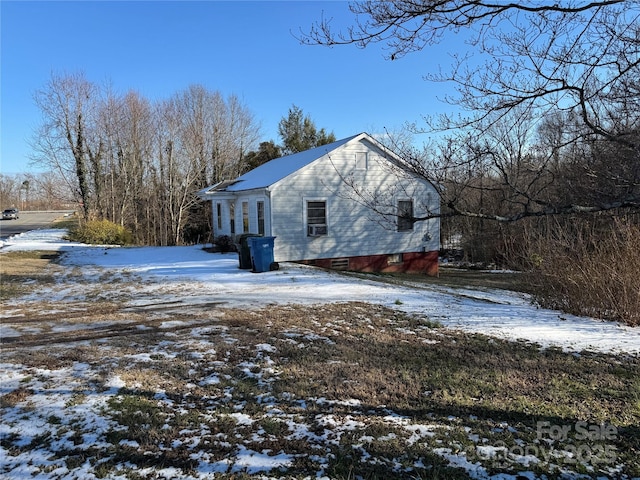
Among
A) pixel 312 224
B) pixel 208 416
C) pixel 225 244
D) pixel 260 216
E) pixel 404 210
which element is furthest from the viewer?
pixel 225 244

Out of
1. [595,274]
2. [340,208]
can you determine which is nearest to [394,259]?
[340,208]

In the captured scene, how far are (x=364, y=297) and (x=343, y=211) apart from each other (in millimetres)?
7867

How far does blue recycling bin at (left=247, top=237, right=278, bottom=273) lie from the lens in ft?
38.2

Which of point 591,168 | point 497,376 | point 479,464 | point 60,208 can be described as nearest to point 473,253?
point 591,168

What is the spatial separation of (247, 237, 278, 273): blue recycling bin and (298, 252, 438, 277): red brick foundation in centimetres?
345

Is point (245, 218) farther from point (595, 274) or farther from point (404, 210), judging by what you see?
point (595, 274)

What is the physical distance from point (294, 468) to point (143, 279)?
9.64 meters

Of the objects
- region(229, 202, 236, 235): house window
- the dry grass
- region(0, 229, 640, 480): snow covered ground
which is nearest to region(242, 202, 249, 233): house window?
region(229, 202, 236, 235): house window

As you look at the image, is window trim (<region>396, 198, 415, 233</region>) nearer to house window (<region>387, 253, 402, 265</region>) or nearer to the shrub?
house window (<region>387, 253, 402, 265</region>)

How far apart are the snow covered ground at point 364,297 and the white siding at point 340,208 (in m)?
2.00

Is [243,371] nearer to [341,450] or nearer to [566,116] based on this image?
[341,450]

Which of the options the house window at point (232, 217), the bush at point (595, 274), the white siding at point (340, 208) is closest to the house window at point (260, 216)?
the white siding at point (340, 208)

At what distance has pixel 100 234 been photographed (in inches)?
850

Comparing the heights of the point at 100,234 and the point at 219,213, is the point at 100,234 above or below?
below
